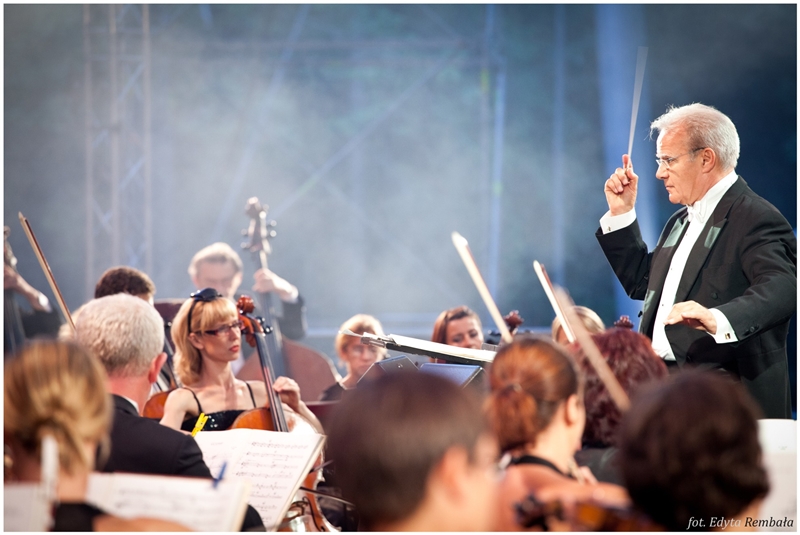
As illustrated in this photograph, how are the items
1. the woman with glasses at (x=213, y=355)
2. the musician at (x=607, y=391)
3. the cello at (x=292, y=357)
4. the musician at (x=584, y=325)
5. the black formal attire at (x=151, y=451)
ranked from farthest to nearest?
the cello at (x=292, y=357) → the musician at (x=584, y=325) → the woman with glasses at (x=213, y=355) → the black formal attire at (x=151, y=451) → the musician at (x=607, y=391)

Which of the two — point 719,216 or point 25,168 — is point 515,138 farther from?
point 719,216

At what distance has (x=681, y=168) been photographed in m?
2.48

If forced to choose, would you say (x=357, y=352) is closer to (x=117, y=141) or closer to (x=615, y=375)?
(x=615, y=375)

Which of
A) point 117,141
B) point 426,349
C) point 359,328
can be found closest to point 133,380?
point 426,349

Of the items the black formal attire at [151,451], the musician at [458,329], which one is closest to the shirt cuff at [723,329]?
the black formal attire at [151,451]

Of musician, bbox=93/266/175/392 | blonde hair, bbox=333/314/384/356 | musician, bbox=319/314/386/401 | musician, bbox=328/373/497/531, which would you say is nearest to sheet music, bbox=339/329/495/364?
musician, bbox=328/373/497/531

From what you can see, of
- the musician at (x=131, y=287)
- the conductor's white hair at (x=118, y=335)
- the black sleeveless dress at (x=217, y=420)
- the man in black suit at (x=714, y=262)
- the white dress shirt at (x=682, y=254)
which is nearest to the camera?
the conductor's white hair at (x=118, y=335)

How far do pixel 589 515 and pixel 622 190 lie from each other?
1755 mm

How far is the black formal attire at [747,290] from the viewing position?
2.18m

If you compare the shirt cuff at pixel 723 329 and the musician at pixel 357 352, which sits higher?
the shirt cuff at pixel 723 329

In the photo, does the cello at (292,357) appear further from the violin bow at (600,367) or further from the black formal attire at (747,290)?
the violin bow at (600,367)

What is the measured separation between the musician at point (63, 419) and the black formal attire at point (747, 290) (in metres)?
1.62

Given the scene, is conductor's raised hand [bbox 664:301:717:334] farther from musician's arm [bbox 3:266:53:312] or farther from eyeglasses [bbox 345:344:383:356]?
musician's arm [bbox 3:266:53:312]

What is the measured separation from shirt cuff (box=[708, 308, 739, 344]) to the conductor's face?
507 millimetres
